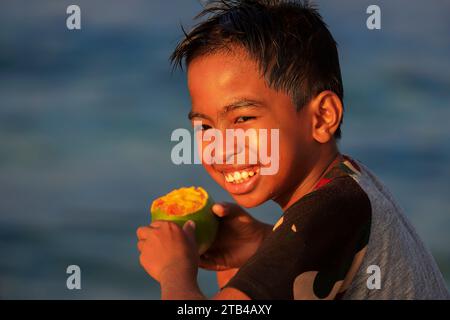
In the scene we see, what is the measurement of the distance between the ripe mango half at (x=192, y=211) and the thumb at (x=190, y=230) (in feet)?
0.23

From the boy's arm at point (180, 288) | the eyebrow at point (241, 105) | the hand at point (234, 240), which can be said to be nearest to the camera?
the boy's arm at point (180, 288)

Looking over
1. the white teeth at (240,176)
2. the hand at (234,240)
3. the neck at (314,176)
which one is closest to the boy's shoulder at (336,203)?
the neck at (314,176)

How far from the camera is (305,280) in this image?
7.02 feet

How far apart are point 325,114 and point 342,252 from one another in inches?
27.7

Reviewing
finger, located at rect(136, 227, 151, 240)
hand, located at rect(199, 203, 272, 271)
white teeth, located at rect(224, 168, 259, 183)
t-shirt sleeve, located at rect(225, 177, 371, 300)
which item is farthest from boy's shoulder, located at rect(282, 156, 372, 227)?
hand, located at rect(199, 203, 272, 271)

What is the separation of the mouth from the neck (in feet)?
0.46

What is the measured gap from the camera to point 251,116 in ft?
8.58

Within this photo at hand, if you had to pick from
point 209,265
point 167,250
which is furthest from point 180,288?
point 209,265

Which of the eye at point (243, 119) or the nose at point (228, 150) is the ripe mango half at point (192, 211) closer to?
the nose at point (228, 150)

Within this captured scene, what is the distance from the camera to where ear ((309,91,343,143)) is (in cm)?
273

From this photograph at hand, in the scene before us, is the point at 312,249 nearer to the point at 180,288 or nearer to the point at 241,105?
the point at 180,288

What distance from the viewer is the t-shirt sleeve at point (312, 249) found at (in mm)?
2133

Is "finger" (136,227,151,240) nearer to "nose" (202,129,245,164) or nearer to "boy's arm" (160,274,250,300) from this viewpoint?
"boy's arm" (160,274,250,300)
